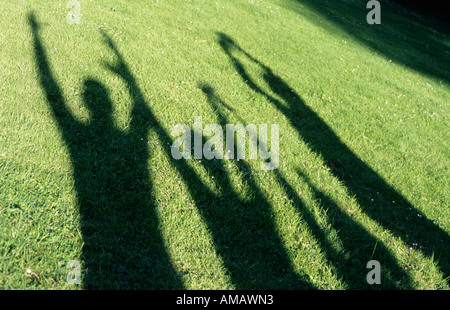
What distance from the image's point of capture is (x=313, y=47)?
29.8 feet

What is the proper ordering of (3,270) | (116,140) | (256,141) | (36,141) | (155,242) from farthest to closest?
(256,141) < (116,140) < (36,141) < (155,242) < (3,270)

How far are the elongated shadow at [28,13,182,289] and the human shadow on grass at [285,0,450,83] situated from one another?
984cm

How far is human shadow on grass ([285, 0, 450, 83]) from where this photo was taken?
11281 millimetres

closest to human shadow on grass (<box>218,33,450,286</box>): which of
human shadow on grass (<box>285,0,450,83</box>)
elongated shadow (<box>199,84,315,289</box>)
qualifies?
elongated shadow (<box>199,84,315,289</box>)

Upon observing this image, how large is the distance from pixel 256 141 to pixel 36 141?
2.67 metres

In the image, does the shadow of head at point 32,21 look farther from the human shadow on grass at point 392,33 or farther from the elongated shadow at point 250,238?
the human shadow on grass at point 392,33

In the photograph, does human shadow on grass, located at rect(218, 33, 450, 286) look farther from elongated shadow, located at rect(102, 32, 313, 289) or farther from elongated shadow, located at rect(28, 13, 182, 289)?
elongated shadow, located at rect(28, 13, 182, 289)

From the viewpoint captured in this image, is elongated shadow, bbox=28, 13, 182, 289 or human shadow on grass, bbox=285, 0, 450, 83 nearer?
elongated shadow, bbox=28, 13, 182, 289

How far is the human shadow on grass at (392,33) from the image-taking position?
444 inches

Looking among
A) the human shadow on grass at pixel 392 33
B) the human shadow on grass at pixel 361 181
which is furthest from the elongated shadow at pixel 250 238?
the human shadow on grass at pixel 392 33

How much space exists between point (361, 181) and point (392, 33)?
12.3 m
